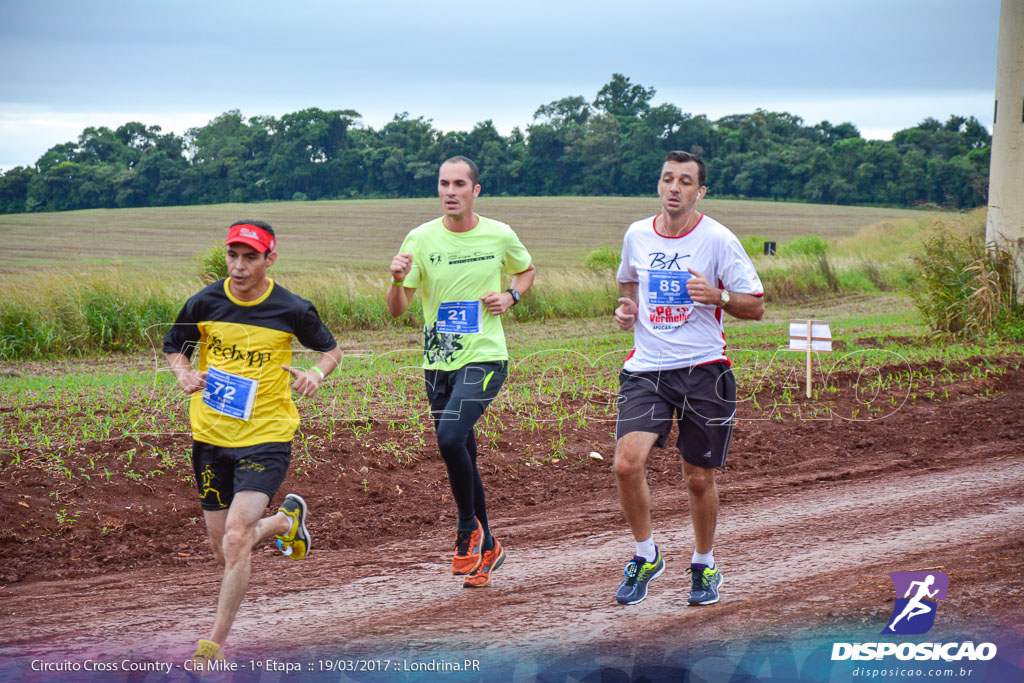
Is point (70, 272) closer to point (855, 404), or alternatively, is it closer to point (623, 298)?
point (855, 404)

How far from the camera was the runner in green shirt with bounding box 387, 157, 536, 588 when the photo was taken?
596cm

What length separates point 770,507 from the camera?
762 cm

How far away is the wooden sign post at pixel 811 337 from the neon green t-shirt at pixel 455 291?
18.5 ft

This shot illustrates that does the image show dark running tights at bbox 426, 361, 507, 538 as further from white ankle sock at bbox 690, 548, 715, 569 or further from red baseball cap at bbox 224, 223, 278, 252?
red baseball cap at bbox 224, 223, 278, 252

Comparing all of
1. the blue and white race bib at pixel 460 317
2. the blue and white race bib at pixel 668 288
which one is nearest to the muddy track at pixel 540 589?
the blue and white race bib at pixel 460 317

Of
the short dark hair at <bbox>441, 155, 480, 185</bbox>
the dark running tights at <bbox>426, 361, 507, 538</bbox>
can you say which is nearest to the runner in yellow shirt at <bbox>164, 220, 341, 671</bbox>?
the dark running tights at <bbox>426, 361, 507, 538</bbox>

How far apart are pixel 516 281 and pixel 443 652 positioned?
2581 mm

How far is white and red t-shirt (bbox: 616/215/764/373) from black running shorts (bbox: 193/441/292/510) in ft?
6.73

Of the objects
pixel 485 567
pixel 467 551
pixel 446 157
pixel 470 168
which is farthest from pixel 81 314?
pixel 446 157

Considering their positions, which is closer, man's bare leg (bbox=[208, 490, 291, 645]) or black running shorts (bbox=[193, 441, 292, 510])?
man's bare leg (bbox=[208, 490, 291, 645])

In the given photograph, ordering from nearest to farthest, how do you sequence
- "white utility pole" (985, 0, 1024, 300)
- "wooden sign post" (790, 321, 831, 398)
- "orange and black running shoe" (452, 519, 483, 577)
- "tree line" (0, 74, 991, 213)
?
"orange and black running shoe" (452, 519, 483, 577)
"wooden sign post" (790, 321, 831, 398)
"white utility pole" (985, 0, 1024, 300)
"tree line" (0, 74, 991, 213)

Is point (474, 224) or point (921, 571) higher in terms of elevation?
point (474, 224)

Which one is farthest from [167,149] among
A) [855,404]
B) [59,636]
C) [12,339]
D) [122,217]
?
[59,636]

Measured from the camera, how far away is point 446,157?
1431 inches
